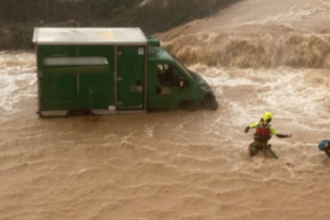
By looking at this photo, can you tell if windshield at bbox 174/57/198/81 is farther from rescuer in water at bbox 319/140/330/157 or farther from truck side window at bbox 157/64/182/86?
rescuer in water at bbox 319/140/330/157

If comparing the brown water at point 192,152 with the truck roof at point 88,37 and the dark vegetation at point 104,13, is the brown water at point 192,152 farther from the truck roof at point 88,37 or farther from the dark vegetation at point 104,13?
the dark vegetation at point 104,13

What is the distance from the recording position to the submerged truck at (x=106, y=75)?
42.9ft

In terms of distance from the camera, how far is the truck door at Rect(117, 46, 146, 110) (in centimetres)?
1330

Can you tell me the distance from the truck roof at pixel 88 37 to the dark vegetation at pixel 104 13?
11962mm

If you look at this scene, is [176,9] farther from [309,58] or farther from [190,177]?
[190,177]

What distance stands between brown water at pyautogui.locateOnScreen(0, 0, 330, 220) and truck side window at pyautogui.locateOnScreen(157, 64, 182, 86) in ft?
3.03

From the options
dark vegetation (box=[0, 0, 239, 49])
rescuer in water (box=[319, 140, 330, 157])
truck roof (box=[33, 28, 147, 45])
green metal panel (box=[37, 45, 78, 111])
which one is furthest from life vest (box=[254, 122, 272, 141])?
dark vegetation (box=[0, 0, 239, 49])

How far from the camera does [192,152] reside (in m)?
12.1

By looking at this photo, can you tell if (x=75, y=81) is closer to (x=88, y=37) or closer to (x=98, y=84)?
(x=98, y=84)

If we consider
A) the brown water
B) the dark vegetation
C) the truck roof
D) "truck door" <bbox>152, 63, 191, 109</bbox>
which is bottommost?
the brown water

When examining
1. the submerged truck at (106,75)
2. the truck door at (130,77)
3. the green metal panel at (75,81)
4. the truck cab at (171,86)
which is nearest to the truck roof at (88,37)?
the submerged truck at (106,75)

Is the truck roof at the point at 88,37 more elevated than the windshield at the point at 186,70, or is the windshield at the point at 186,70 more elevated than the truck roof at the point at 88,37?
the truck roof at the point at 88,37

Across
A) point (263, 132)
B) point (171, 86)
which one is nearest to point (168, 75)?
point (171, 86)

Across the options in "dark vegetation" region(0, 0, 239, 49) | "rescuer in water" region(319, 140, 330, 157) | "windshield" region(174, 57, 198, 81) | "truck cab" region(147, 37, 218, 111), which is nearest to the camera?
"rescuer in water" region(319, 140, 330, 157)
